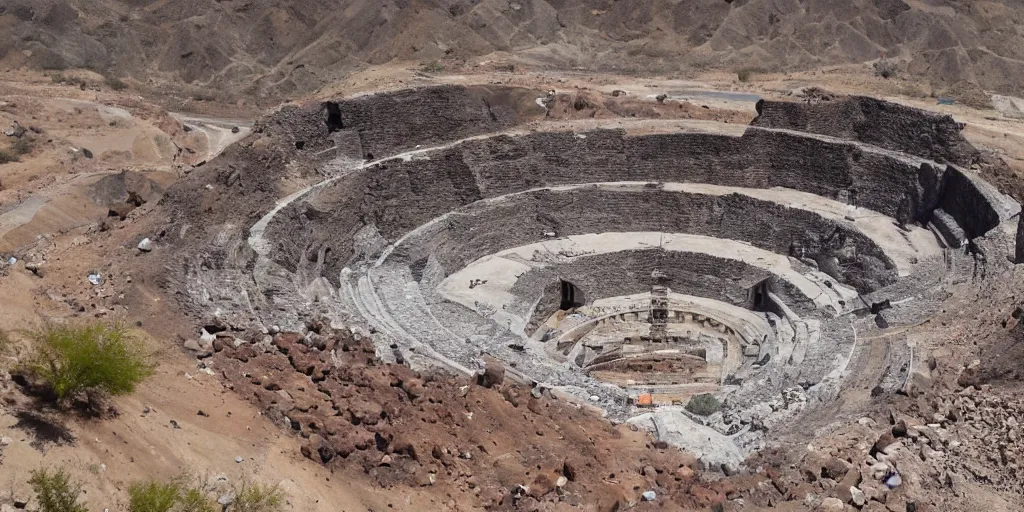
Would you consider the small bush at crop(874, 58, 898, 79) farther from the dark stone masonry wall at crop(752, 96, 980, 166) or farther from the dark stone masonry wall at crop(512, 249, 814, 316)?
the dark stone masonry wall at crop(512, 249, 814, 316)

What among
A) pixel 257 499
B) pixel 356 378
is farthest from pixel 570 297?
pixel 257 499

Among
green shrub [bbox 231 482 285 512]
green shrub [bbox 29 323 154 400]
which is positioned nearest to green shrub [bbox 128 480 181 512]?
green shrub [bbox 231 482 285 512]

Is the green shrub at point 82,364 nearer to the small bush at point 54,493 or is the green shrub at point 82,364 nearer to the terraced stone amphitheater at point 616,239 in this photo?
the small bush at point 54,493

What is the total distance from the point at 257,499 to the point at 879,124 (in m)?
39.9

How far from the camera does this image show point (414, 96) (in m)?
46.1

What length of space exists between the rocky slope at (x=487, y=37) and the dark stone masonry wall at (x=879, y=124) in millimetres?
20749

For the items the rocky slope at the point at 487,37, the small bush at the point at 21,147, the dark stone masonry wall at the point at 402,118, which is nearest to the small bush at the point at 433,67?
the rocky slope at the point at 487,37

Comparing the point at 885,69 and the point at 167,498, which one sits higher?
the point at 885,69

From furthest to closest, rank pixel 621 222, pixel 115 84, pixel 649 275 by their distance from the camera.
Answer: pixel 115 84
pixel 621 222
pixel 649 275

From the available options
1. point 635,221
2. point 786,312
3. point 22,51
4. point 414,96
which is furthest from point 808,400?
point 22,51

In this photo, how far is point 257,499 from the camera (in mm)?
13977

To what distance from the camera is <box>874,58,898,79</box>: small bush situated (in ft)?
205

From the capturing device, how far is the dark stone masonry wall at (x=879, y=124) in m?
40.8

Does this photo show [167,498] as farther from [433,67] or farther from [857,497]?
[433,67]
